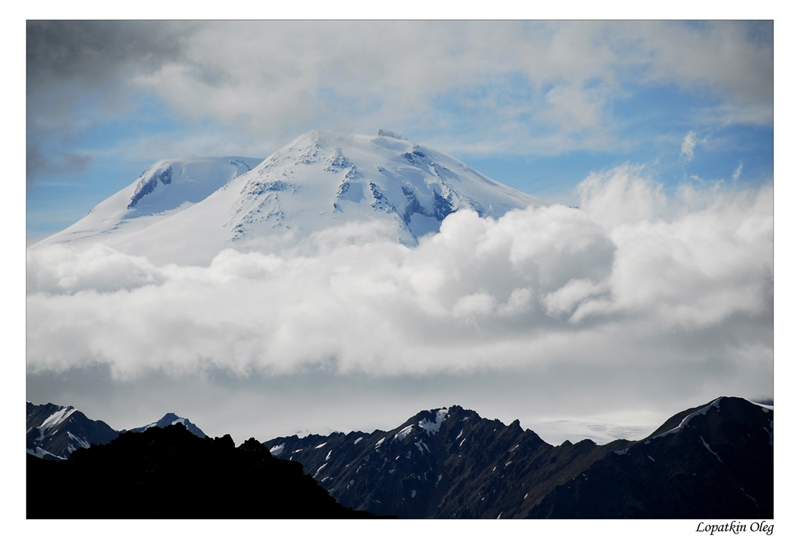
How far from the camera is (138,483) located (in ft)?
405

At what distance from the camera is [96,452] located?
421 feet

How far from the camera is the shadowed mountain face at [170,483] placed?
121m

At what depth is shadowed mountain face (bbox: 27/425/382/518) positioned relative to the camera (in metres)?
121

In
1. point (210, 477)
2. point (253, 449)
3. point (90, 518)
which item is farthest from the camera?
point (253, 449)

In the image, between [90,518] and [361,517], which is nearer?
[90,518]

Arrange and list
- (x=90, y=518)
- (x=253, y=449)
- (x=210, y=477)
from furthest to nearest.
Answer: (x=253, y=449), (x=210, y=477), (x=90, y=518)

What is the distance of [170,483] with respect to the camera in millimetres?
123562
